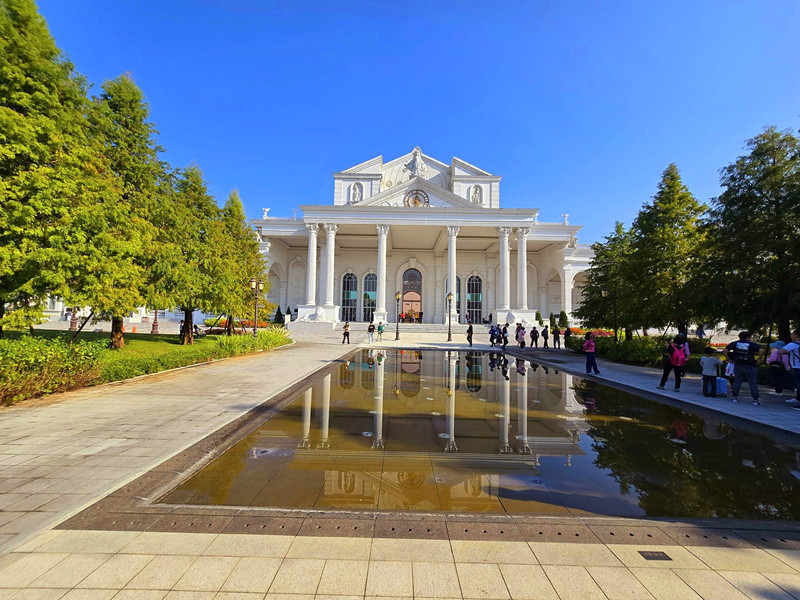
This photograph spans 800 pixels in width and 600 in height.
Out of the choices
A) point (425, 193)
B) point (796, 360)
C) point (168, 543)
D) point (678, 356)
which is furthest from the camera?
point (425, 193)

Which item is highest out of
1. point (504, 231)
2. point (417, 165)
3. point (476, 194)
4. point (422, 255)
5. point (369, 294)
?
point (417, 165)

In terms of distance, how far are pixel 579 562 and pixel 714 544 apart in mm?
1268

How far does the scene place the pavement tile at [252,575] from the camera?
2322 millimetres

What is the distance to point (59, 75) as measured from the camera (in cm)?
939

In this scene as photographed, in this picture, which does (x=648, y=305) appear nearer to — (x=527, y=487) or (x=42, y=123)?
(x=527, y=487)

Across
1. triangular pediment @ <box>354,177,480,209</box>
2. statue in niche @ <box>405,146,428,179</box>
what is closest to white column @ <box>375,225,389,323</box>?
triangular pediment @ <box>354,177,480,209</box>

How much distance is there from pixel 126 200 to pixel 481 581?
15.4m

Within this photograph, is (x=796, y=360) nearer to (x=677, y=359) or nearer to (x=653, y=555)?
(x=677, y=359)

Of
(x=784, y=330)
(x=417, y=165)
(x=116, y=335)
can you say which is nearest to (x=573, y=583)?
(x=784, y=330)

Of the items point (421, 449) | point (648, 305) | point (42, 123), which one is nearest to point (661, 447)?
point (421, 449)

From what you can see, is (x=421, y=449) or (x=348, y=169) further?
(x=348, y=169)

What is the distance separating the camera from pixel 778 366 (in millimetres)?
8836

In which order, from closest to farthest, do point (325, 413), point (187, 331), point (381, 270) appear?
point (325, 413) < point (187, 331) < point (381, 270)

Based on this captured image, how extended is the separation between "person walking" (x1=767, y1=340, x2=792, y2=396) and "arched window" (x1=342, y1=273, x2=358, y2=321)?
38144 mm
